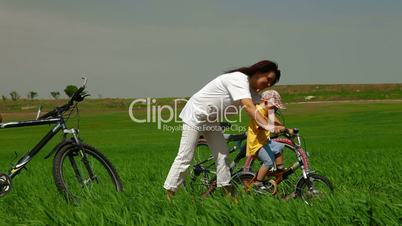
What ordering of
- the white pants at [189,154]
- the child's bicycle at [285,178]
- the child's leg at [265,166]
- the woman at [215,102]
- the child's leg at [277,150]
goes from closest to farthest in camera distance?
the woman at [215,102] → the white pants at [189,154] → the child's bicycle at [285,178] → the child's leg at [265,166] → the child's leg at [277,150]

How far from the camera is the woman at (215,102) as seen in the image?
5.57 m

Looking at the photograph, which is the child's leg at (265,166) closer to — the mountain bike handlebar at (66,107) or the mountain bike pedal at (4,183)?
the mountain bike handlebar at (66,107)

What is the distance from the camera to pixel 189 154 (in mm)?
5832

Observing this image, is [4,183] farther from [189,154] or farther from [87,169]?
[189,154]

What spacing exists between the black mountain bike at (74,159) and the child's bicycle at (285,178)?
117cm

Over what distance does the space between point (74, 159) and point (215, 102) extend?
4.90 feet

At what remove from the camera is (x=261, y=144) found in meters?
6.41

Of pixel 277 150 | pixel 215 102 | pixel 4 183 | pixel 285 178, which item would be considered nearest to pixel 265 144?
pixel 277 150

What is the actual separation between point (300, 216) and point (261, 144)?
8.32ft

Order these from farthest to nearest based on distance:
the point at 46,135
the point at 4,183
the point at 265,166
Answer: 1. the point at 265,166
2. the point at 46,135
3. the point at 4,183

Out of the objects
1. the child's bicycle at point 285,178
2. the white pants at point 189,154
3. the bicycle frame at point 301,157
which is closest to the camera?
the white pants at point 189,154

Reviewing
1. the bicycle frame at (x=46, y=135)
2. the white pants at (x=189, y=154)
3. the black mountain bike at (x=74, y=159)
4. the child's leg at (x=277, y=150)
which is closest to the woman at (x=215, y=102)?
the white pants at (x=189, y=154)

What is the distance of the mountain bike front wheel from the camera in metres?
5.67

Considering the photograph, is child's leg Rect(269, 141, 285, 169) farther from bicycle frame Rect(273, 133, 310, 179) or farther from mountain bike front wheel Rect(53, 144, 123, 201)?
mountain bike front wheel Rect(53, 144, 123, 201)
